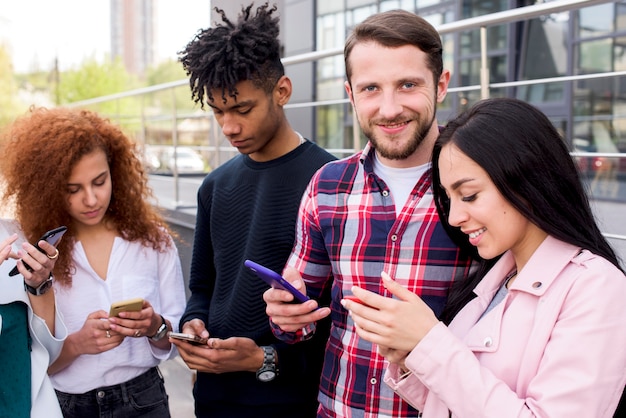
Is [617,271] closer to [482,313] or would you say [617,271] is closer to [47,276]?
[482,313]

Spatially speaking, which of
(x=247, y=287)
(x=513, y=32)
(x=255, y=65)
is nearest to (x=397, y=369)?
(x=247, y=287)

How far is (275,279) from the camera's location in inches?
62.7

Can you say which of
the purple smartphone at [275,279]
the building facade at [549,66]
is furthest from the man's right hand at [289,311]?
the building facade at [549,66]

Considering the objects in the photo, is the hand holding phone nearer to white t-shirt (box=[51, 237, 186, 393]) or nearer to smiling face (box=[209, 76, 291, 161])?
white t-shirt (box=[51, 237, 186, 393])

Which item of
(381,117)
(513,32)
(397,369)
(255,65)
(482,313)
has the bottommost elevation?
(397,369)

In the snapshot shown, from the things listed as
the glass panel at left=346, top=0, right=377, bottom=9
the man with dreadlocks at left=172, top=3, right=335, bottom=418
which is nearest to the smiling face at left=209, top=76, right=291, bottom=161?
the man with dreadlocks at left=172, top=3, right=335, bottom=418

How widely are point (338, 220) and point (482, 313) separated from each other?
0.49 metres

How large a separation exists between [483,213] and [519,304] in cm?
21

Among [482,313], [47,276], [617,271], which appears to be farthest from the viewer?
[47,276]

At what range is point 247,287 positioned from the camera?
7.13 ft

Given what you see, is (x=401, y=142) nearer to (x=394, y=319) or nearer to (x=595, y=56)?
(x=394, y=319)

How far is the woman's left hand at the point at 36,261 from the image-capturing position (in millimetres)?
1967

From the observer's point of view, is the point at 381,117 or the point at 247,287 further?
the point at 247,287

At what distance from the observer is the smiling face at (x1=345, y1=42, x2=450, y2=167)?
165 cm
